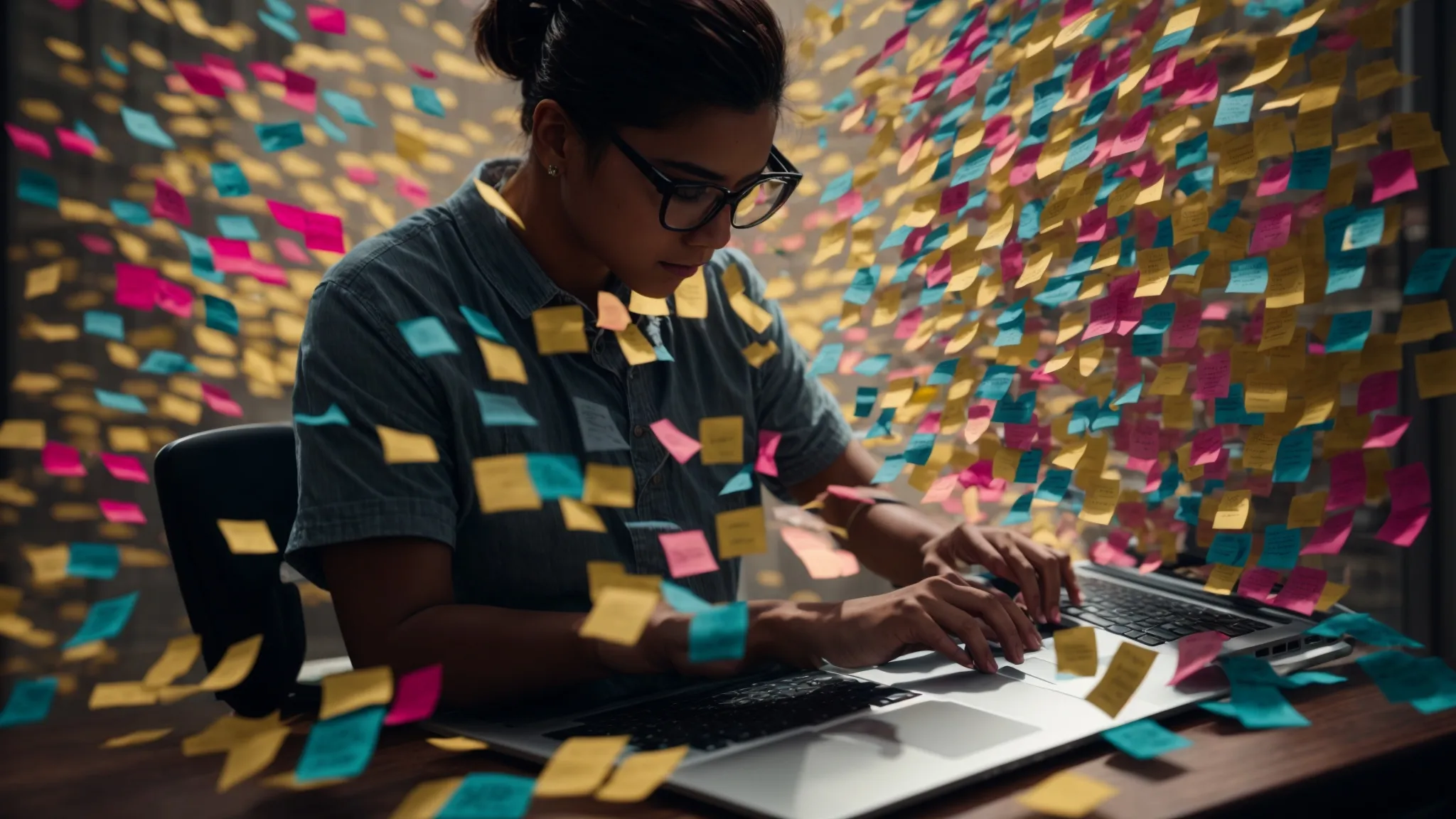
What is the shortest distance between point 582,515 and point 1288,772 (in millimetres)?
527

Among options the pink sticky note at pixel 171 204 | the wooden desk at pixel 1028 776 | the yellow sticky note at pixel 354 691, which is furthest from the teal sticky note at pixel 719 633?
the pink sticky note at pixel 171 204

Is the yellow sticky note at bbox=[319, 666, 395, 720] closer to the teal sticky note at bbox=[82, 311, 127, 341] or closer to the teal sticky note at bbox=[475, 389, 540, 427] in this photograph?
the teal sticky note at bbox=[475, 389, 540, 427]

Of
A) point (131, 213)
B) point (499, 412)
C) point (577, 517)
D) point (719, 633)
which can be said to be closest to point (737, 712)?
point (719, 633)

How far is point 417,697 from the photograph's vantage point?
2.61 feet

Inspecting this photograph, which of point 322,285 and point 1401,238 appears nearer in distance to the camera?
point 322,285

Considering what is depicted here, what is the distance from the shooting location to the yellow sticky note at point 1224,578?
95 cm

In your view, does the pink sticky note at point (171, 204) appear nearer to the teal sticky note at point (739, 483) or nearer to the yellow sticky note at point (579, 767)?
the teal sticky note at point (739, 483)

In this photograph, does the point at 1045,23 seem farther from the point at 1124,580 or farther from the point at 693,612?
the point at 693,612

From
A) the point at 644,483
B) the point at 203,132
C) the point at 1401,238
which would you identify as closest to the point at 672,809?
the point at 644,483

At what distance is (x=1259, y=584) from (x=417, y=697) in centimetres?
78

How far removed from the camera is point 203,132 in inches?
65.9

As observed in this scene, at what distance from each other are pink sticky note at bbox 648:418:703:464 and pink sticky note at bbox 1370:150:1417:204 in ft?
2.15

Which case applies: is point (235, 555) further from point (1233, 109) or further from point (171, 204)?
point (1233, 109)

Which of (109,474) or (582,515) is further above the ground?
(582,515)
